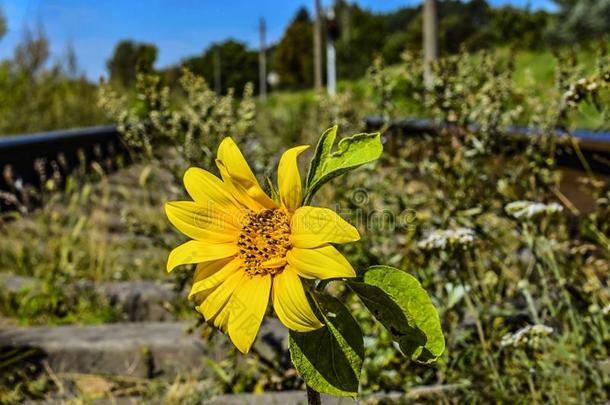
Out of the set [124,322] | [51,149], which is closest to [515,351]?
[124,322]

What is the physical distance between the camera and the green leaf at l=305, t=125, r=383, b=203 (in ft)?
3.32

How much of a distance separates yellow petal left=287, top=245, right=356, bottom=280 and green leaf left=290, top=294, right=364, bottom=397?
0.08 meters

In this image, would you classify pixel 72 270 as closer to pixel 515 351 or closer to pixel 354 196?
pixel 354 196

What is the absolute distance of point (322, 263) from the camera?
930mm

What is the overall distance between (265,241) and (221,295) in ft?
0.34

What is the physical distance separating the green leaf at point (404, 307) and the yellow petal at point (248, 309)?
0.13 m

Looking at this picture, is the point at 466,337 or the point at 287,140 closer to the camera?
the point at 466,337

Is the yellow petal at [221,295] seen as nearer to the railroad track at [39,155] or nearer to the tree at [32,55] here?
the railroad track at [39,155]

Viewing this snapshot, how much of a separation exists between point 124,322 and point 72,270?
58cm

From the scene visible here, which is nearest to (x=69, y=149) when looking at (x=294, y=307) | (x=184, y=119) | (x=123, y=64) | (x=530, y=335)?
(x=184, y=119)

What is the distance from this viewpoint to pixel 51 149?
6766 millimetres

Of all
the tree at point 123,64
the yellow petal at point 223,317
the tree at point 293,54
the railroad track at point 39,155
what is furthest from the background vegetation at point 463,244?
the tree at point 293,54

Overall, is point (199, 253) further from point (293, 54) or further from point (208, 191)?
point (293, 54)

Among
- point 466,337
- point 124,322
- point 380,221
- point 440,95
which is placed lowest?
point 124,322
